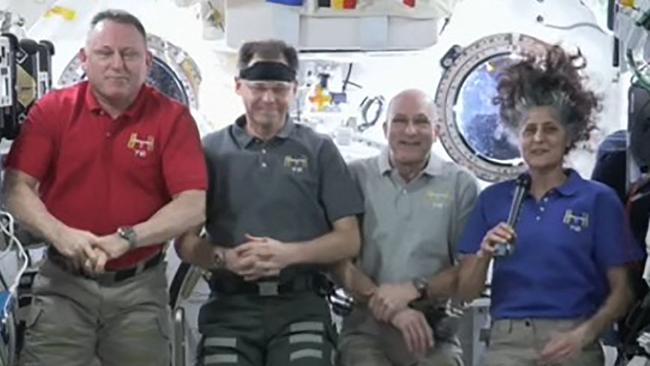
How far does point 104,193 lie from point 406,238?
3.17 feet

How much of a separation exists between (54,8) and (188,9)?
2.20 feet

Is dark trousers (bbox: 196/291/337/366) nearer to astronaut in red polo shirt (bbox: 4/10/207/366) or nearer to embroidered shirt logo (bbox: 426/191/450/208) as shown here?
astronaut in red polo shirt (bbox: 4/10/207/366)

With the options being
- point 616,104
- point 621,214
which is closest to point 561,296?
point 621,214

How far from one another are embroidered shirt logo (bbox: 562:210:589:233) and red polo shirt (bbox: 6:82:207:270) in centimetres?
106

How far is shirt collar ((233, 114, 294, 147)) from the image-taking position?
126 inches

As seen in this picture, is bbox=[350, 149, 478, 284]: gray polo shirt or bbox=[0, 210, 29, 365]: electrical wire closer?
bbox=[0, 210, 29, 365]: electrical wire

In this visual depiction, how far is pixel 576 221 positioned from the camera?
9.52 ft

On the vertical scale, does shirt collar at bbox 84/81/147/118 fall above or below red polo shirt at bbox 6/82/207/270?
above

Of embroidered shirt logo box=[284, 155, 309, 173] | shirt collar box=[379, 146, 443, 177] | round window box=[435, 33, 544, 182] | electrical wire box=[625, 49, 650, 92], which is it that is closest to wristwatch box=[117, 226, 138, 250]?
embroidered shirt logo box=[284, 155, 309, 173]

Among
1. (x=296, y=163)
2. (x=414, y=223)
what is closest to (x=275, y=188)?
(x=296, y=163)

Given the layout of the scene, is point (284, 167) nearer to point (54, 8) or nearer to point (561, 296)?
point (561, 296)

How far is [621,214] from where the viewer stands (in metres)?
2.91

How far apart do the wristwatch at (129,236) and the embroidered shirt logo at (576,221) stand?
122 centimetres

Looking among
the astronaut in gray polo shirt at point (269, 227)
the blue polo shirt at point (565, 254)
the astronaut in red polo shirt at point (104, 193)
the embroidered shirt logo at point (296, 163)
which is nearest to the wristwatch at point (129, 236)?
the astronaut in red polo shirt at point (104, 193)
